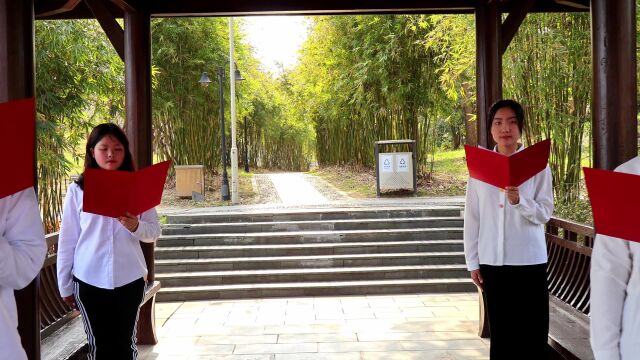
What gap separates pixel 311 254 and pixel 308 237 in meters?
0.34

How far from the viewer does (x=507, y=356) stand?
2.42m

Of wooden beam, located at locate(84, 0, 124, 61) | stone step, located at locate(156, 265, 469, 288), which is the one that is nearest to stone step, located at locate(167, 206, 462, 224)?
stone step, located at locate(156, 265, 469, 288)

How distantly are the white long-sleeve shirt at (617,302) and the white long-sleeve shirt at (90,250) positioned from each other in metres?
1.86

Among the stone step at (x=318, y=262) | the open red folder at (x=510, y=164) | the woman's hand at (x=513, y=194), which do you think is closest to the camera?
the open red folder at (x=510, y=164)

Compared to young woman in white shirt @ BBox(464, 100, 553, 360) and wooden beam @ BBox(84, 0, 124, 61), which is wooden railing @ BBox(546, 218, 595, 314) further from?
wooden beam @ BBox(84, 0, 124, 61)

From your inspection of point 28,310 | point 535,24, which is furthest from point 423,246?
point 28,310

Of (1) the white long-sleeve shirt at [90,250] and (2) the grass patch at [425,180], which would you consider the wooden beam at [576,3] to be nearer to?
(1) the white long-sleeve shirt at [90,250]

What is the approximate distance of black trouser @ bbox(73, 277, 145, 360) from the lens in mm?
2338

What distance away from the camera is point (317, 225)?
7.27m

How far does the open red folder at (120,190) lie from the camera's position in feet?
6.75

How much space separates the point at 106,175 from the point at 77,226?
0.46 meters

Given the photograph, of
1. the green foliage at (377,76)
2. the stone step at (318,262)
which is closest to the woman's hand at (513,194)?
the stone step at (318,262)

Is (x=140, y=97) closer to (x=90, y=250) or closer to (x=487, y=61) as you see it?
(x=90, y=250)

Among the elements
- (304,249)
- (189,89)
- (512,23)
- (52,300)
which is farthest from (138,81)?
(189,89)
